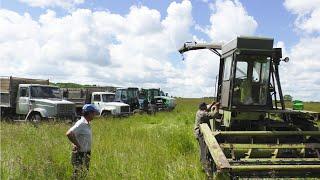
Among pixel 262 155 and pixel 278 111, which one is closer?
pixel 262 155

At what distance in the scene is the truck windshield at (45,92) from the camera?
23.6 metres

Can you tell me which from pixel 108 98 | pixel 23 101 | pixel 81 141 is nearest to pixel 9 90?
pixel 23 101

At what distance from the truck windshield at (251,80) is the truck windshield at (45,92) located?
15.3m

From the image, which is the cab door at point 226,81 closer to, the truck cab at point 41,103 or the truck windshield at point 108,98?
the truck cab at point 41,103

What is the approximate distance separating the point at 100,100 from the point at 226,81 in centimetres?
1988

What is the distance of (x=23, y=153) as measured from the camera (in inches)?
404

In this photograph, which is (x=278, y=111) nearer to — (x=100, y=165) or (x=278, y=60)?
(x=278, y=60)

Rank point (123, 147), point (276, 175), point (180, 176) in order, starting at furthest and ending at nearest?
point (123, 147) < point (180, 176) < point (276, 175)

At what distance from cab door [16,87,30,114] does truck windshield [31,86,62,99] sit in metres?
0.37

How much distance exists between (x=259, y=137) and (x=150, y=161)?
7.73 feet

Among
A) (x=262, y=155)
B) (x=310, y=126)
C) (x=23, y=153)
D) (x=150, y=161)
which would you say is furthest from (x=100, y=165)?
(x=310, y=126)

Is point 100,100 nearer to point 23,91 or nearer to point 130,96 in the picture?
point 130,96

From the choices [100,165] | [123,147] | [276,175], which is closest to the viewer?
[276,175]

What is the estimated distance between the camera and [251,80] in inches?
427
